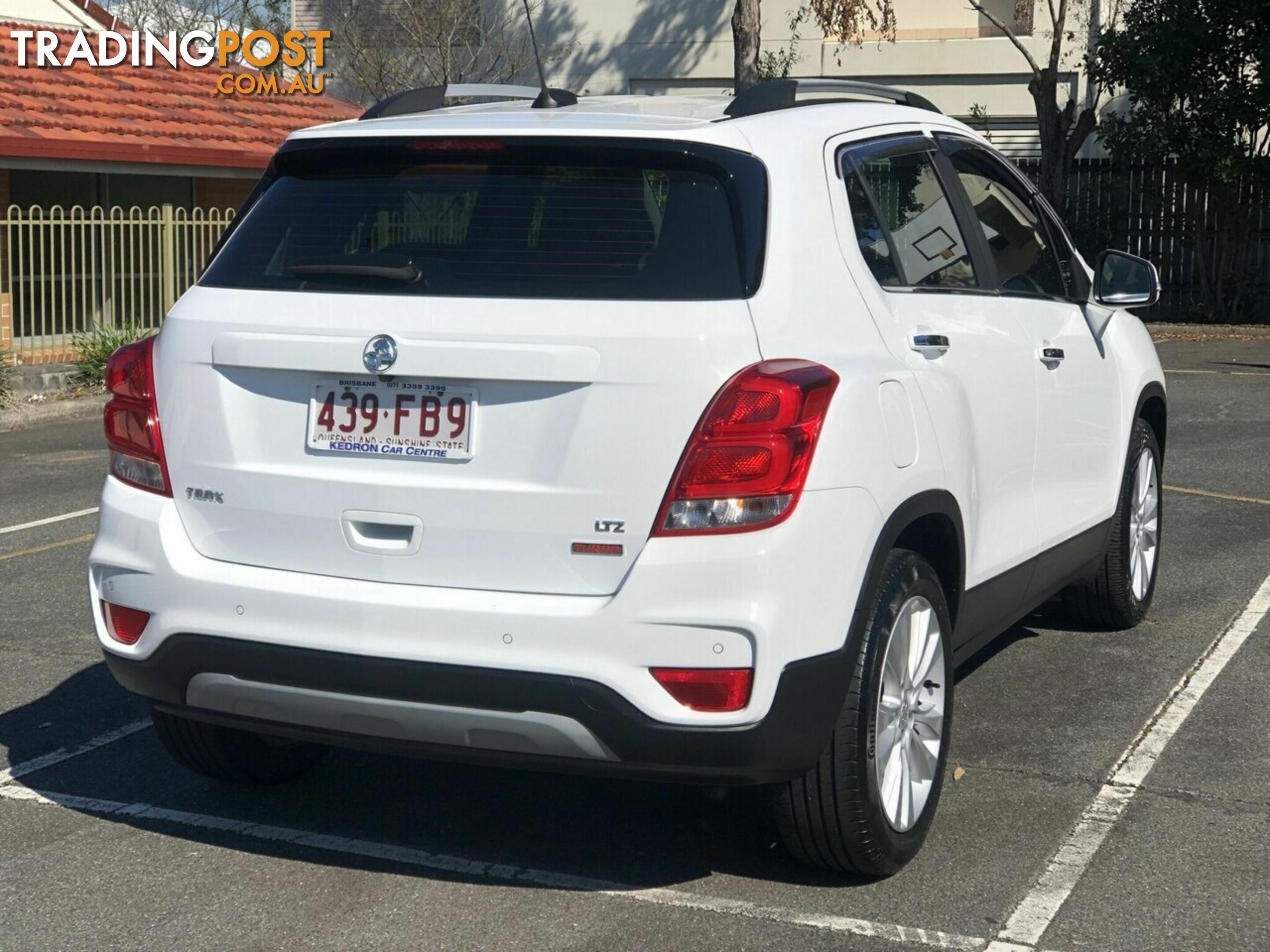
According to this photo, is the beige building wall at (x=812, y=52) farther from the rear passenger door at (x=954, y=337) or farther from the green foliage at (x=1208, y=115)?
the rear passenger door at (x=954, y=337)

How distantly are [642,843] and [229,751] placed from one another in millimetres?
1159

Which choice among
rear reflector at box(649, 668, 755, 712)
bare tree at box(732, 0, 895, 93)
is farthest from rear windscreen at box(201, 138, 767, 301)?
bare tree at box(732, 0, 895, 93)

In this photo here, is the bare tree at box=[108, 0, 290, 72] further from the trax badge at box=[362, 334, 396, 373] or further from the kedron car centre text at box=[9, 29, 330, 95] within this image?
the trax badge at box=[362, 334, 396, 373]

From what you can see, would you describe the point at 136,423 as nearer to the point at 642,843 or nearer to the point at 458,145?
the point at 458,145

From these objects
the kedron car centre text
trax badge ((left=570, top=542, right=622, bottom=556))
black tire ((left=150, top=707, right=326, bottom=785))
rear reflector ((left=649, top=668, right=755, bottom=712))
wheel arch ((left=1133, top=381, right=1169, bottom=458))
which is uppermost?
the kedron car centre text

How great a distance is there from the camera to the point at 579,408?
12.2ft

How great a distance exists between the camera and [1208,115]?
21.8 meters

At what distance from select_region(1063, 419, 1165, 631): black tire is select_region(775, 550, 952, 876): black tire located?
2.36 m

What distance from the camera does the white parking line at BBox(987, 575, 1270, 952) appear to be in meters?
3.94

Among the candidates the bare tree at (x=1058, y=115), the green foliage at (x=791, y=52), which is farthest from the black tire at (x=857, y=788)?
the green foliage at (x=791, y=52)

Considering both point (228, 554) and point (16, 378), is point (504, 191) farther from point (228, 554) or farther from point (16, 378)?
point (16, 378)

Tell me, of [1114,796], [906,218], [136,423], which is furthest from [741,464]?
[1114,796]

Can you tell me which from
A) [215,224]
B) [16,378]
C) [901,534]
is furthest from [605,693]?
[215,224]

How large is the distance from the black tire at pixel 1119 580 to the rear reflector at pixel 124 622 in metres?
3.50
